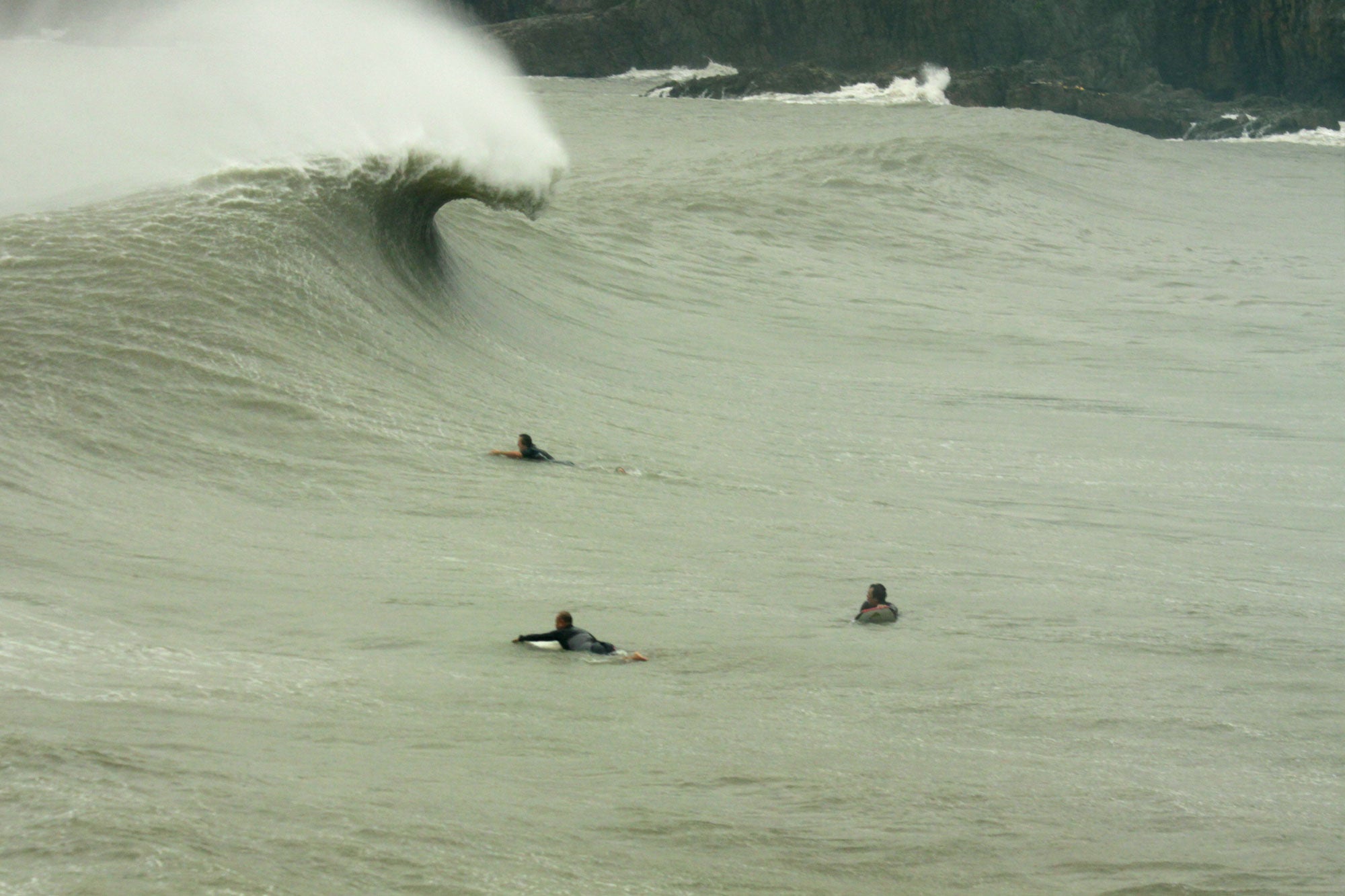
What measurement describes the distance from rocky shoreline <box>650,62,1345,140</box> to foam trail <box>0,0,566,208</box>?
3481cm

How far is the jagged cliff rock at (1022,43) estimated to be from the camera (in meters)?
61.5

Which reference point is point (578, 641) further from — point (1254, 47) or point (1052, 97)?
point (1254, 47)

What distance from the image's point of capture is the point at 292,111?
55.5 ft

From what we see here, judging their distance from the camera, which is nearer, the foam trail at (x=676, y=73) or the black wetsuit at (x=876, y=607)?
the black wetsuit at (x=876, y=607)

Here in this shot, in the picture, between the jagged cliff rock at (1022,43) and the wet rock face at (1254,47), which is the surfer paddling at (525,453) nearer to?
the jagged cliff rock at (1022,43)

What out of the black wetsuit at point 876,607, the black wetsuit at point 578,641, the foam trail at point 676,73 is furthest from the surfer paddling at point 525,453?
the foam trail at point 676,73

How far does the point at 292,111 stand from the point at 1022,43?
182 feet

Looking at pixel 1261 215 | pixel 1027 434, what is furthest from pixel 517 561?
pixel 1261 215

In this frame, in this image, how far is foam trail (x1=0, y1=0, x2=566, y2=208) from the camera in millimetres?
16062

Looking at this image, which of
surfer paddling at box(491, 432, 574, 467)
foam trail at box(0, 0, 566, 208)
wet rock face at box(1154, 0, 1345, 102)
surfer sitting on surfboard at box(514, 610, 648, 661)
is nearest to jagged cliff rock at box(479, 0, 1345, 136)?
wet rock face at box(1154, 0, 1345, 102)

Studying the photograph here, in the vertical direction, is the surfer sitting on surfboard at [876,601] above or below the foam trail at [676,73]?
below

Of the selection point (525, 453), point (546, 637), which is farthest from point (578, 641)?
point (525, 453)

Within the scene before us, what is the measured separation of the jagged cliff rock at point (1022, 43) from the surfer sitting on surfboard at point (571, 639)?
171 ft

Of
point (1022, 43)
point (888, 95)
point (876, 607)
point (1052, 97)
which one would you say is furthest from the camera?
point (1022, 43)
